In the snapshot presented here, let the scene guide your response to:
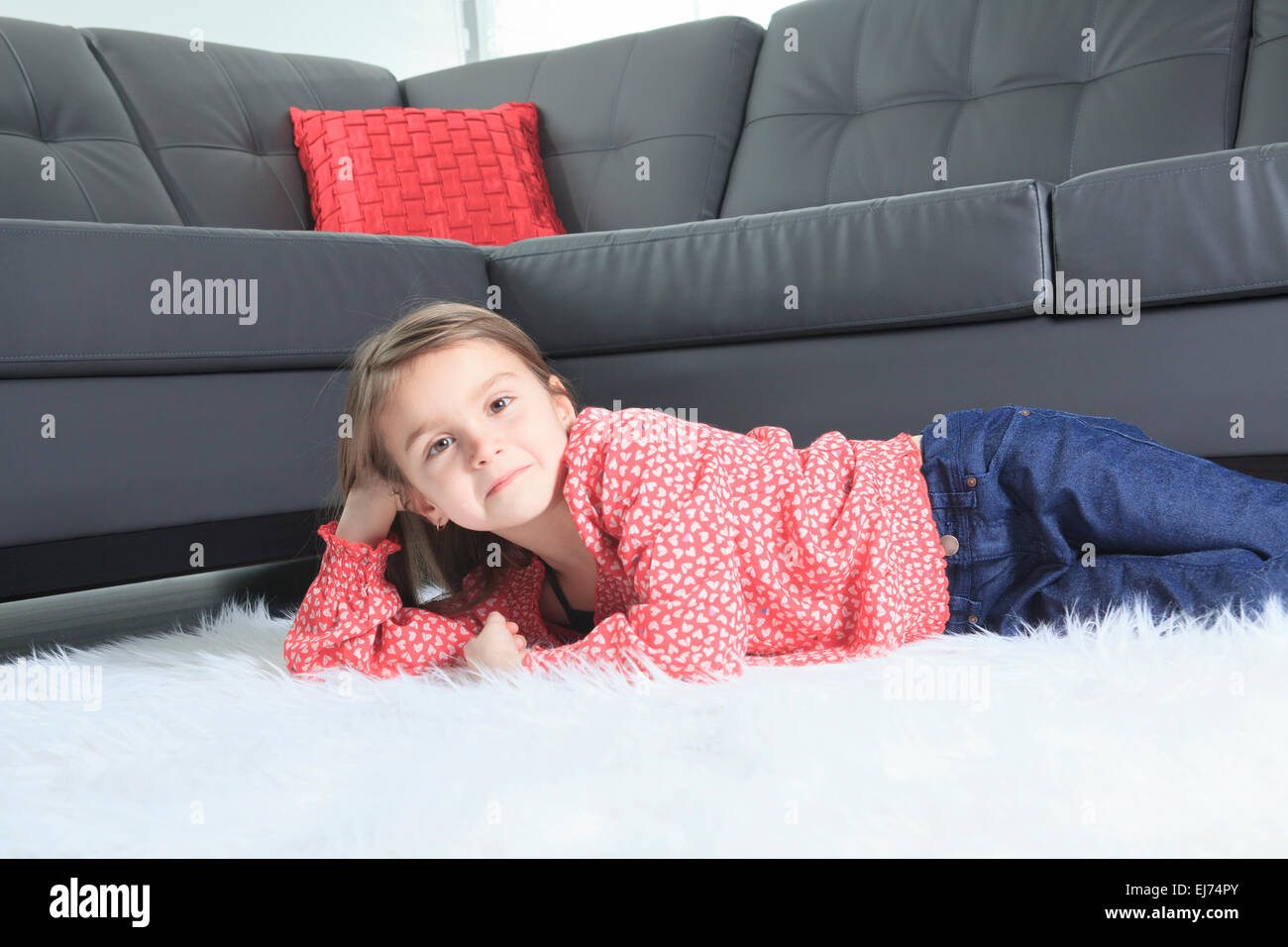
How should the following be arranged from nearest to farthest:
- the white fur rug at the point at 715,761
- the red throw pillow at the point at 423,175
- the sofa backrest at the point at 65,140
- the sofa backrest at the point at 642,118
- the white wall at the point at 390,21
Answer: the white fur rug at the point at 715,761, the sofa backrest at the point at 65,140, the red throw pillow at the point at 423,175, the sofa backrest at the point at 642,118, the white wall at the point at 390,21

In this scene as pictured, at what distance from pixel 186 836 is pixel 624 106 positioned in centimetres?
222

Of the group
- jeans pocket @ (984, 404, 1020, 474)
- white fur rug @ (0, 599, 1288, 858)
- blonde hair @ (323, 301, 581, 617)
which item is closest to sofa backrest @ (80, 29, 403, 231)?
blonde hair @ (323, 301, 581, 617)

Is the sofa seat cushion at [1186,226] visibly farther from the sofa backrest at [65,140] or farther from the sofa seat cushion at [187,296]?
the sofa backrest at [65,140]

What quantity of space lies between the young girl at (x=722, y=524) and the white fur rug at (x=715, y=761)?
7cm

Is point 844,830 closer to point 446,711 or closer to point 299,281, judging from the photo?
point 446,711

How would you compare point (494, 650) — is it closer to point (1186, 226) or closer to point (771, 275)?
point (771, 275)

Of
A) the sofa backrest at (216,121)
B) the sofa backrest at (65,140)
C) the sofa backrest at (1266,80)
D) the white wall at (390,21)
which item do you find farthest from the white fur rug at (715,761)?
the white wall at (390,21)

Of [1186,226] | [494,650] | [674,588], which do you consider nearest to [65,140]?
[494,650]

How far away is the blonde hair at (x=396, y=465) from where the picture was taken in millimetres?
988

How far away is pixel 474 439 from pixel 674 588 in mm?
227

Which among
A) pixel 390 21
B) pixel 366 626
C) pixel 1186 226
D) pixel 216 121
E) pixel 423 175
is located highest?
pixel 390 21

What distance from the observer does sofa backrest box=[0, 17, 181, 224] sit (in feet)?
6.73

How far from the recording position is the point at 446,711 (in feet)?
2.63

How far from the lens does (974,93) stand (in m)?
2.17
